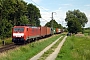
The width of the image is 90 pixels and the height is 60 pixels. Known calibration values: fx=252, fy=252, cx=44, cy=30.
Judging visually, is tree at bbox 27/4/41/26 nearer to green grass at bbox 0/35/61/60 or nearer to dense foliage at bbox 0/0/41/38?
dense foliage at bbox 0/0/41/38

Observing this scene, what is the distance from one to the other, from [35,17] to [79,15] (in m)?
28.6

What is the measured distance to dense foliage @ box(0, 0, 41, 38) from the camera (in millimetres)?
59281

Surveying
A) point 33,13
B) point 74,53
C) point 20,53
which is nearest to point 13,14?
point 33,13

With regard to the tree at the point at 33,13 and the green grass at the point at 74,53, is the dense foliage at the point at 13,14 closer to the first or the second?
the tree at the point at 33,13

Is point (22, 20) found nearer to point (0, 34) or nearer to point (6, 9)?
point (6, 9)

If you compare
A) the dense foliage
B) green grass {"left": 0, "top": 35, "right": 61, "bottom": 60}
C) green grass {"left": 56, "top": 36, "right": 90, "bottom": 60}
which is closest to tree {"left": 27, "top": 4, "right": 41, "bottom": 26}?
the dense foliage

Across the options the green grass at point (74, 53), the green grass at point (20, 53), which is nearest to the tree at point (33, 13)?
the green grass at point (74, 53)

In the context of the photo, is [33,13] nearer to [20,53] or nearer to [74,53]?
[74,53]

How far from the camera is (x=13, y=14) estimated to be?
3221 inches

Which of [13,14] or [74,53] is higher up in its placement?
[13,14]

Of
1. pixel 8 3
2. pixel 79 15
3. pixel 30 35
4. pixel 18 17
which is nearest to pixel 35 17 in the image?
pixel 79 15

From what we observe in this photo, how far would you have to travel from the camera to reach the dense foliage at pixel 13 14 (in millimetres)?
59281

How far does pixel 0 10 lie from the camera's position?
5897 cm

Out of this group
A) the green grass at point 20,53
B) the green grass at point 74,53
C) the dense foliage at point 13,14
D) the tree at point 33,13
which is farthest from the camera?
the tree at point 33,13
